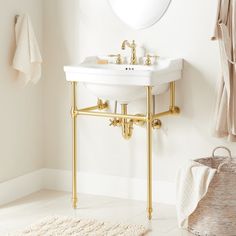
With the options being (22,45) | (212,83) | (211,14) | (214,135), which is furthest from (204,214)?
(22,45)

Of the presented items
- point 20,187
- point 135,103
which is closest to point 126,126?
point 135,103

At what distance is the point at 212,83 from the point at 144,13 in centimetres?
66

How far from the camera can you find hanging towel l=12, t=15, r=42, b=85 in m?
4.33

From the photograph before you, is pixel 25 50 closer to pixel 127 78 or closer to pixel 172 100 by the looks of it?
pixel 127 78

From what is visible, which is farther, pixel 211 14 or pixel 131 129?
pixel 131 129

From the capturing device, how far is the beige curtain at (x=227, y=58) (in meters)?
3.87

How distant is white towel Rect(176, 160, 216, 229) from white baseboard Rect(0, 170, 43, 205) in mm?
1297

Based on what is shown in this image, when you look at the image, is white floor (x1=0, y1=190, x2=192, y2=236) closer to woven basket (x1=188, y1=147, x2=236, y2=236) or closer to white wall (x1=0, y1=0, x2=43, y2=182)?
woven basket (x1=188, y1=147, x2=236, y2=236)

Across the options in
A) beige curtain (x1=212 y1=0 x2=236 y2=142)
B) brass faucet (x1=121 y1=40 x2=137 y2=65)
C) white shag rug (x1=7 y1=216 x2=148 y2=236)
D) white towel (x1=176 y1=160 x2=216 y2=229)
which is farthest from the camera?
brass faucet (x1=121 y1=40 x2=137 y2=65)

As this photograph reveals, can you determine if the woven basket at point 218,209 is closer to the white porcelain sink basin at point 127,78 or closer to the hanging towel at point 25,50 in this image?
the white porcelain sink basin at point 127,78

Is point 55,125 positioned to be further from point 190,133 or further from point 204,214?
point 204,214

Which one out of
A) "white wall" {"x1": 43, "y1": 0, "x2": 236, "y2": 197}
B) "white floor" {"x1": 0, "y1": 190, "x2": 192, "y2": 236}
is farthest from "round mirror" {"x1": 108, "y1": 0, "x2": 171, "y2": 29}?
"white floor" {"x1": 0, "y1": 190, "x2": 192, "y2": 236}

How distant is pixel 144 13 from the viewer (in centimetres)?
430

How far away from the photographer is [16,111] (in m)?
4.50
